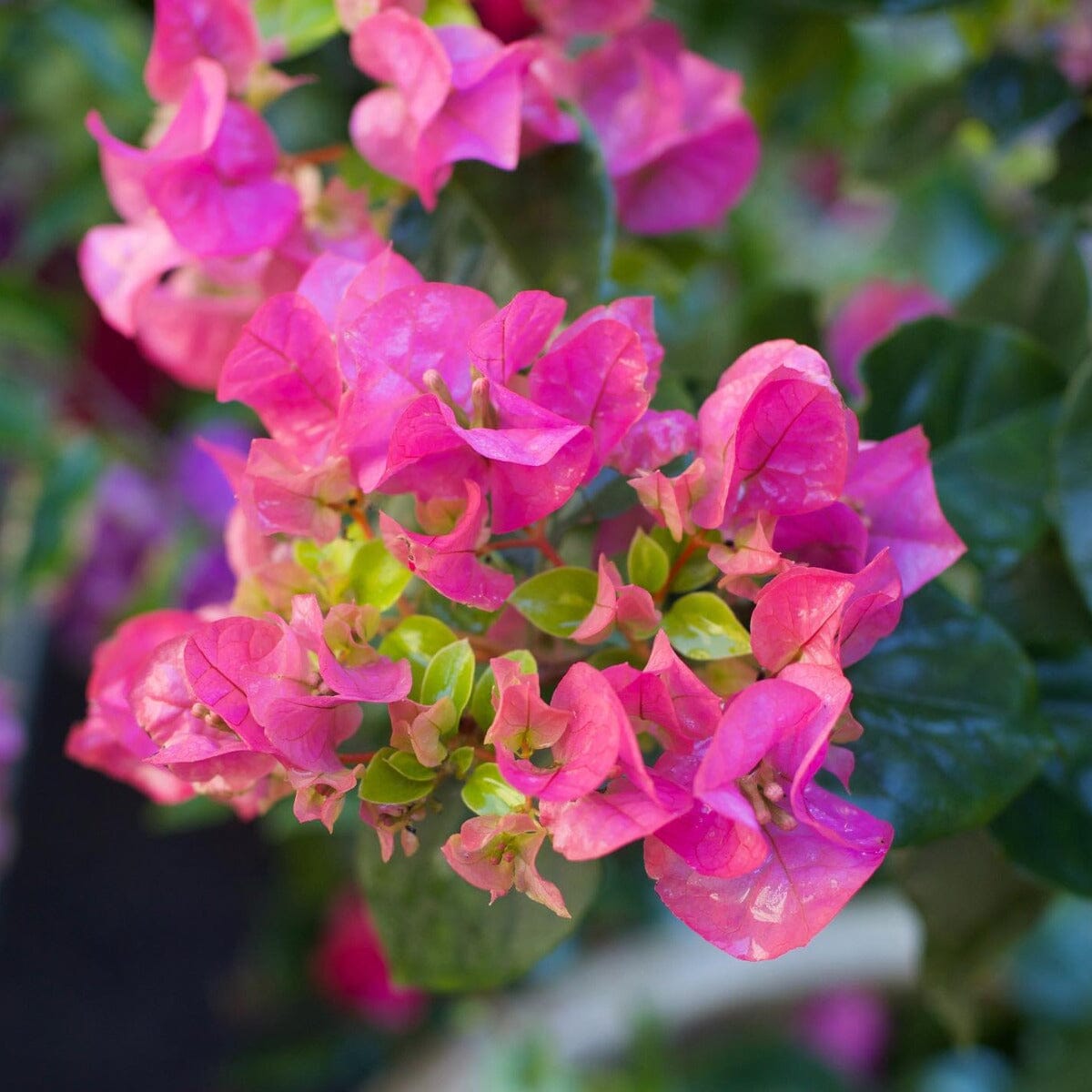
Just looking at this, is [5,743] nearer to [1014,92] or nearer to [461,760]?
[461,760]

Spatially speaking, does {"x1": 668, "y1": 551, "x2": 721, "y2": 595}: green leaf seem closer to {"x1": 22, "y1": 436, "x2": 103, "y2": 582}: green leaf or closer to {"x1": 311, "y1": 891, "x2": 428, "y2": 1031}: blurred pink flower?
{"x1": 22, "y1": 436, "x2": 103, "y2": 582}: green leaf

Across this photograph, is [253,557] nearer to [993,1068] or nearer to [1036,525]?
[1036,525]

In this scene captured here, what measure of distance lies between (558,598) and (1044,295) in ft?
0.90

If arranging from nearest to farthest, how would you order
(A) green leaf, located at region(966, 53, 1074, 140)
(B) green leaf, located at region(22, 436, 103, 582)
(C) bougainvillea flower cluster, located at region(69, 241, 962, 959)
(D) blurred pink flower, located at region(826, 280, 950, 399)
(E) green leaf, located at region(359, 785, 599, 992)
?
1. (C) bougainvillea flower cluster, located at region(69, 241, 962, 959)
2. (E) green leaf, located at region(359, 785, 599, 992)
3. (A) green leaf, located at region(966, 53, 1074, 140)
4. (D) blurred pink flower, located at region(826, 280, 950, 399)
5. (B) green leaf, located at region(22, 436, 103, 582)

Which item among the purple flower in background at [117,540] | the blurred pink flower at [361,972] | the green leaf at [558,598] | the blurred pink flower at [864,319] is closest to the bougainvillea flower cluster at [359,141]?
the green leaf at [558,598]

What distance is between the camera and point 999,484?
0.35 metres

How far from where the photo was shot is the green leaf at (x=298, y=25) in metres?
0.32

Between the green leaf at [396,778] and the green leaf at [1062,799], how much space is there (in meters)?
0.19

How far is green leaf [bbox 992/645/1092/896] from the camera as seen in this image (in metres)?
0.32

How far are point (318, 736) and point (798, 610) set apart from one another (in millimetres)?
101

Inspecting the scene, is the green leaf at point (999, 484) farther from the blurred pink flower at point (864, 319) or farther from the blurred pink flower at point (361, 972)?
the blurred pink flower at point (361, 972)

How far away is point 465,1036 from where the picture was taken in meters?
0.93

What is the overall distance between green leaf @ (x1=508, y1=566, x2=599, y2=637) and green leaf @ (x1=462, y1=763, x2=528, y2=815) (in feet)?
0.11

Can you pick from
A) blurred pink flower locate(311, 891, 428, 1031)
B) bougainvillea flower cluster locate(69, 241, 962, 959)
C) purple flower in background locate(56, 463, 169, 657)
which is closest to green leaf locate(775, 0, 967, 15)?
bougainvillea flower cluster locate(69, 241, 962, 959)
